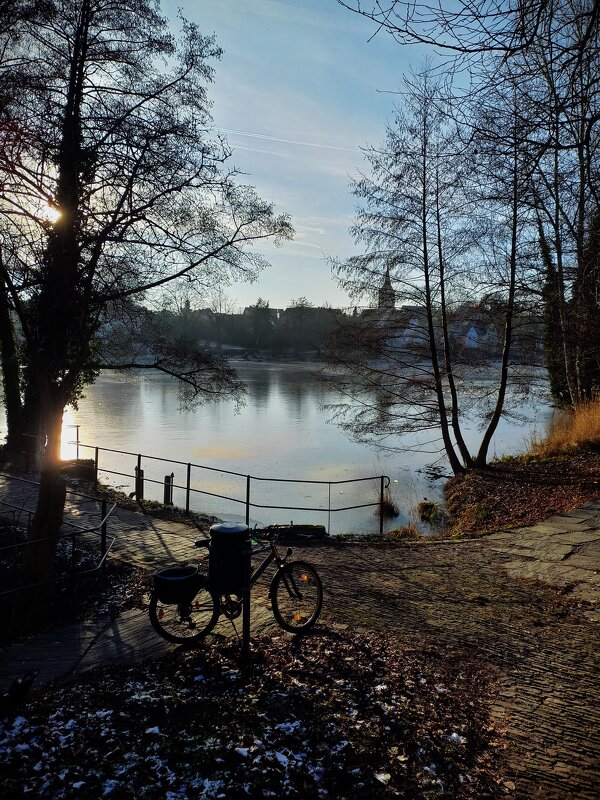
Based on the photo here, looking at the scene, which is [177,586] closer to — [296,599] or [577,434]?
[296,599]

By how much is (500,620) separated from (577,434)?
1169 centimetres

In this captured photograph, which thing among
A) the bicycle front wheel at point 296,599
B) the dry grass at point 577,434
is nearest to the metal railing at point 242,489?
the bicycle front wheel at point 296,599

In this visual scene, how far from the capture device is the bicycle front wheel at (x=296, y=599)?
496 cm

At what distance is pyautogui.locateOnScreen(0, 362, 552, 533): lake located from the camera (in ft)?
49.2

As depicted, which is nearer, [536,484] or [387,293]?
[536,484]

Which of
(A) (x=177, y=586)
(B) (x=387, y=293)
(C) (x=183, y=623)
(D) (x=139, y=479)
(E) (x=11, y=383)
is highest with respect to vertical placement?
(B) (x=387, y=293)

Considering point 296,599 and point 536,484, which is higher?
point 296,599

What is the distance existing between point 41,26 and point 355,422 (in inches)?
428

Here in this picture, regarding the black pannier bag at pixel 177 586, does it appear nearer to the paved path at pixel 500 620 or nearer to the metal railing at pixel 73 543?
the paved path at pixel 500 620

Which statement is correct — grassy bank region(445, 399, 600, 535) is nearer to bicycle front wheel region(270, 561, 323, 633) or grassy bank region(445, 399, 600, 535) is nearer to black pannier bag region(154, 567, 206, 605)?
bicycle front wheel region(270, 561, 323, 633)

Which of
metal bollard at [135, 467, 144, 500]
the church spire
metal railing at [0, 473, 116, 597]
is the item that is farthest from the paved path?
the church spire

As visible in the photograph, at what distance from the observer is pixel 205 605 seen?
5320mm

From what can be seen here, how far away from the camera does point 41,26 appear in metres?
6.88

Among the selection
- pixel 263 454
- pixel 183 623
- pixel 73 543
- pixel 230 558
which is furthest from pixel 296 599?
pixel 263 454
